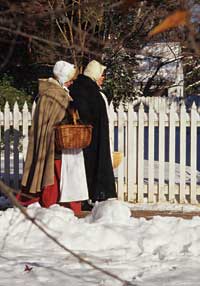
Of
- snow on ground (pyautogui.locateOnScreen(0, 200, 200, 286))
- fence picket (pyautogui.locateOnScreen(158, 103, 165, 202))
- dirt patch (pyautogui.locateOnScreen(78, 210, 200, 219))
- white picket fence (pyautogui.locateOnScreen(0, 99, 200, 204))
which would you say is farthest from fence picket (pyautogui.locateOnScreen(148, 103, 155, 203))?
snow on ground (pyautogui.locateOnScreen(0, 200, 200, 286))

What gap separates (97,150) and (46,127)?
2.44 ft

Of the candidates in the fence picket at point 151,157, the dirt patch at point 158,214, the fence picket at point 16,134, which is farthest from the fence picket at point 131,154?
the fence picket at point 16,134

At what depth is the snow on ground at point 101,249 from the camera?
16.8 ft

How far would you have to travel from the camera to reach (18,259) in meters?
5.61

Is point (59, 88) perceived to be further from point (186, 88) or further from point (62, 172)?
point (186, 88)

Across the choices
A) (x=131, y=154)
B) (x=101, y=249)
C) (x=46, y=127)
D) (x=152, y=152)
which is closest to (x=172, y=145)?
(x=152, y=152)

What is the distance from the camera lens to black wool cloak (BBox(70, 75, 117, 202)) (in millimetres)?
7664

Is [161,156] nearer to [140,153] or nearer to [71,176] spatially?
[140,153]

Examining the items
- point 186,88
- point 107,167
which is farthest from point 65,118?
point 186,88

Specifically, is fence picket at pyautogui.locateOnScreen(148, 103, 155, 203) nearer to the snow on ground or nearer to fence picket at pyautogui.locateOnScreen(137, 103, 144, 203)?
fence picket at pyautogui.locateOnScreen(137, 103, 144, 203)

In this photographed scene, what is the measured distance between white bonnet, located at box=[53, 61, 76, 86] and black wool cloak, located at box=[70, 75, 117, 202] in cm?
30

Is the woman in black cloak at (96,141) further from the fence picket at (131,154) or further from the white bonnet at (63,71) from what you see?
the fence picket at (131,154)

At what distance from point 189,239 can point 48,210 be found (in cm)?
141

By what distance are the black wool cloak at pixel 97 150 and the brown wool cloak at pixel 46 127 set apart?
408 mm
